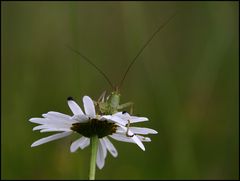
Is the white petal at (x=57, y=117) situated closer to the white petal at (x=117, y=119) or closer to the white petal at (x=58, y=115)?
the white petal at (x=58, y=115)

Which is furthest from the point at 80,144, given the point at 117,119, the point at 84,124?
the point at 117,119

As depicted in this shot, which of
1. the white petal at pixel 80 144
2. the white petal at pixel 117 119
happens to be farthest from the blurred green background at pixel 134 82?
the white petal at pixel 117 119

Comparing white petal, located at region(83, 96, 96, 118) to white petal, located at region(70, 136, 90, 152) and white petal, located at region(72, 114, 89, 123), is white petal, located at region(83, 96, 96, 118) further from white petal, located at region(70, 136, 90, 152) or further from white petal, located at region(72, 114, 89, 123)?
white petal, located at region(70, 136, 90, 152)

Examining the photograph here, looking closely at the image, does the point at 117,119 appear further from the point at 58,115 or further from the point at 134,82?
the point at 134,82

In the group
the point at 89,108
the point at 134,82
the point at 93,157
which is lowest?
the point at 93,157

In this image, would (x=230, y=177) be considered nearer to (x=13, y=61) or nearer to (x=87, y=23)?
→ (x=13, y=61)
